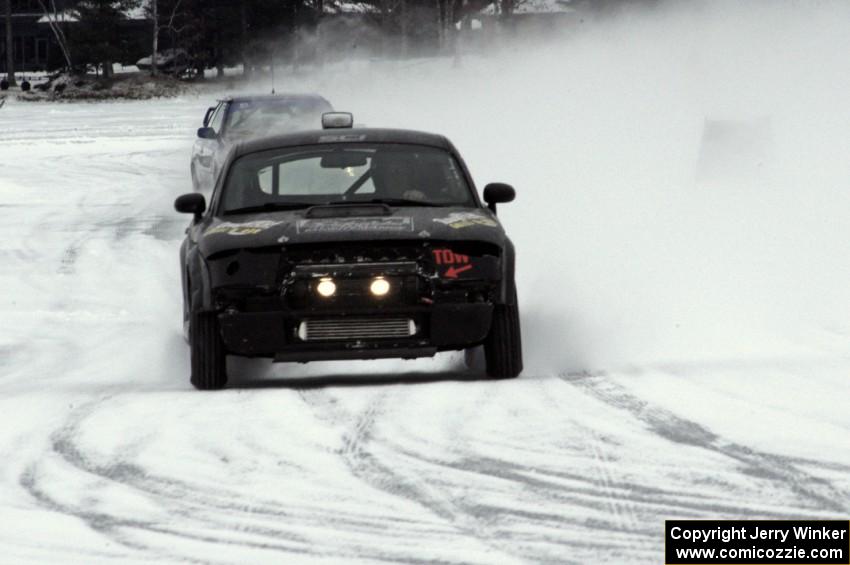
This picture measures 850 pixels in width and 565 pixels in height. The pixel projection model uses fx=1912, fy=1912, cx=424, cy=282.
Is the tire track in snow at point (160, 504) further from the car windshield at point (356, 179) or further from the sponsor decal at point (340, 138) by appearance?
the sponsor decal at point (340, 138)

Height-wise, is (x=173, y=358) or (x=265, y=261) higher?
(x=265, y=261)

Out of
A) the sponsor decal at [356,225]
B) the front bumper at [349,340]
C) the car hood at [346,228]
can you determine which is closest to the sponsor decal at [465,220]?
the car hood at [346,228]

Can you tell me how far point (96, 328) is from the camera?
1325cm

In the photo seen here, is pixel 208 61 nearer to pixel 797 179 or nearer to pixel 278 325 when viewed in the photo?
pixel 797 179

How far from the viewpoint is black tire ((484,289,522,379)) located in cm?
980

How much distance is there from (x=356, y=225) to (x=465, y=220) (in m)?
0.62

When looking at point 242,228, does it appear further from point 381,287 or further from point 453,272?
point 453,272

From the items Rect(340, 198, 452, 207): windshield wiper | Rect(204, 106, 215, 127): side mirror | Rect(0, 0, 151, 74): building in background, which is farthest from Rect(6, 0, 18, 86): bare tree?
Rect(340, 198, 452, 207): windshield wiper

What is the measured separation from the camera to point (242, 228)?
9.96 meters

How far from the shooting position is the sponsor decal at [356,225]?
9.72 meters

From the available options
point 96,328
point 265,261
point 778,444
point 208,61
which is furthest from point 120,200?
point 208,61

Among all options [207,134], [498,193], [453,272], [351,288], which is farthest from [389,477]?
[207,134]

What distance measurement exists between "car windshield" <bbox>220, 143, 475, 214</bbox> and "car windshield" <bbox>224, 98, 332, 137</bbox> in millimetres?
11600

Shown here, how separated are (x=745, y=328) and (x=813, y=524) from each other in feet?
19.3
